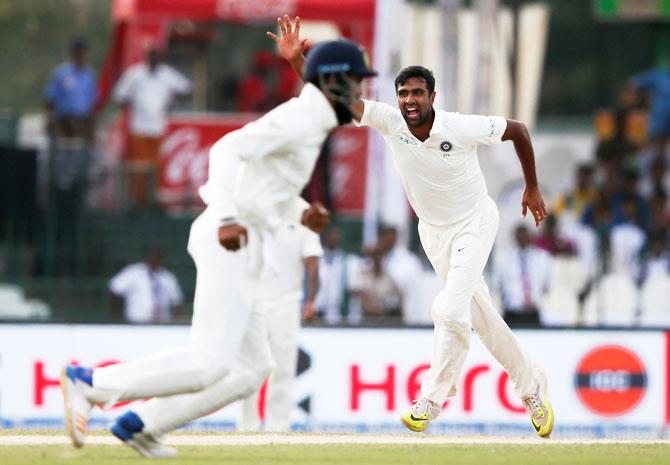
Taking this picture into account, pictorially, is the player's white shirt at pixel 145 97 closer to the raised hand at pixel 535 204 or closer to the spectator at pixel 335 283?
the spectator at pixel 335 283

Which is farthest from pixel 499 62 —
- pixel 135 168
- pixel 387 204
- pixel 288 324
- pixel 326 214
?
pixel 326 214

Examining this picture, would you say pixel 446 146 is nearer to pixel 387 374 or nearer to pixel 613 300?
pixel 387 374

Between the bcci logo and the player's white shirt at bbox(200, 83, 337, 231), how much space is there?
159 centimetres

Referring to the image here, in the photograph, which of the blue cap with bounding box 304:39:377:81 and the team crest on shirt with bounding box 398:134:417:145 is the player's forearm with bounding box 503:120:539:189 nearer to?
the team crest on shirt with bounding box 398:134:417:145

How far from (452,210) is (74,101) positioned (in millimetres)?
9142

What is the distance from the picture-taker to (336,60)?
7.90 metres

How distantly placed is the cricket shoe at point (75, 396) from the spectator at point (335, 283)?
7685 mm

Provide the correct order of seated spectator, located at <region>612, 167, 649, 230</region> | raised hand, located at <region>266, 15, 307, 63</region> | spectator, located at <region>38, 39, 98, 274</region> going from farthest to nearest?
seated spectator, located at <region>612, 167, 649, 230</region> → spectator, located at <region>38, 39, 98, 274</region> → raised hand, located at <region>266, 15, 307, 63</region>

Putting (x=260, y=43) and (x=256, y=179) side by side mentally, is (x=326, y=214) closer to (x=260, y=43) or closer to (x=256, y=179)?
(x=256, y=179)

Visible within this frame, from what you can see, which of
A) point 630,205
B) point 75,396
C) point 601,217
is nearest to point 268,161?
point 75,396

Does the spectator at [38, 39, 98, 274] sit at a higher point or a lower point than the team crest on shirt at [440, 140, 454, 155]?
lower

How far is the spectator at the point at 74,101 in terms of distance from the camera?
58.7 ft

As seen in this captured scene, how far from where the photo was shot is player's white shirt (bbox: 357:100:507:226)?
9.34 meters

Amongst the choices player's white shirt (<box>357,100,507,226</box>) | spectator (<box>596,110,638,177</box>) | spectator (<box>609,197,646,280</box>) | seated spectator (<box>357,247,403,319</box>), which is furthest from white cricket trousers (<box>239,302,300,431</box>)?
spectator (<box>596,110,638,177</box>)
